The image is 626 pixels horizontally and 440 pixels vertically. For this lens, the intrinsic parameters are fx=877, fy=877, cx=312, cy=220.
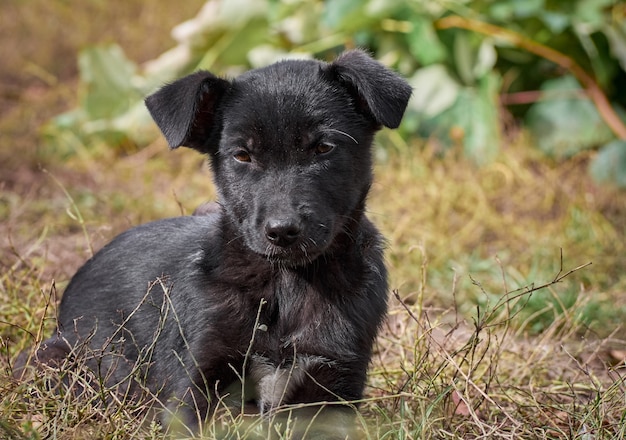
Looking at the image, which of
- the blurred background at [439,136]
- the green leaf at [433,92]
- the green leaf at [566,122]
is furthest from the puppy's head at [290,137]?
the green leaf at [566,122]

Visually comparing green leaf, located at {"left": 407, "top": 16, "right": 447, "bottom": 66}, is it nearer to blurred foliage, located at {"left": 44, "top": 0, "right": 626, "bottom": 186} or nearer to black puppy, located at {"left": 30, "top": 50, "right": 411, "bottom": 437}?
blurred foliage, located at {"left": 44, "top": 0, "right": 626, "bottom": 186}

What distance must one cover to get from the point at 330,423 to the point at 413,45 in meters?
5.41

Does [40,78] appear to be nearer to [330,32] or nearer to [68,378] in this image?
[330,32]

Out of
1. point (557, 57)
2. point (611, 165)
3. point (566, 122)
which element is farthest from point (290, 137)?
point (566, 122)

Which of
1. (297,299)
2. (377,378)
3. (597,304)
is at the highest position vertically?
(297,299)

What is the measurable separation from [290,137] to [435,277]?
263cm

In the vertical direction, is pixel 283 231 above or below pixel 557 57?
above

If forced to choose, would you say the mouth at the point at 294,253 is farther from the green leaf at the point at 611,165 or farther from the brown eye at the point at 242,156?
the green leaf at the point at 611,165

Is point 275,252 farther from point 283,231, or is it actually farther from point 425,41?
point 425,41

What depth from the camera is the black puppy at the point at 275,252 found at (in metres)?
3.36

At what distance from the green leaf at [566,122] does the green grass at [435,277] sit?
6.4 inches

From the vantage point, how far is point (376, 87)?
3482mm

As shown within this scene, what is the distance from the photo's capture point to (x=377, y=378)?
4.22 m

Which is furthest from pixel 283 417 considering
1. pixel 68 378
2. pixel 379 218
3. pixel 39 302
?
pixel 379 218
